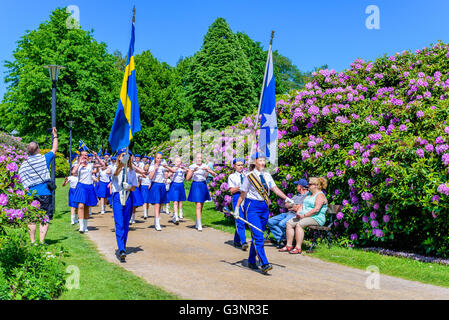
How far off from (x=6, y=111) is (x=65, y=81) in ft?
19.2

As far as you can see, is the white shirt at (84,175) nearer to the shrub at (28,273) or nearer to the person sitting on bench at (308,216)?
the shrub at (28,273)

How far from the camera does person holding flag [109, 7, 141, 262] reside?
827 centimetres

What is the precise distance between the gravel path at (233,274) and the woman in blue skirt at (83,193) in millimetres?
1097

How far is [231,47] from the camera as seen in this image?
42375 millimetres

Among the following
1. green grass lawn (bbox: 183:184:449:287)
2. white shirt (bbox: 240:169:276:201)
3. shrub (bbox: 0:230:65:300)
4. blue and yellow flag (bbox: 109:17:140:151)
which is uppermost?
blue and yellow flag (bbox: 109:17:140:151)

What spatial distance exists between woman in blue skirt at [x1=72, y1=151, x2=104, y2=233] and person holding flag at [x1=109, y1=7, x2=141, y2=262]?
3290 millimetres

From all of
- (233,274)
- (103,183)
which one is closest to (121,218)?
(233,274)

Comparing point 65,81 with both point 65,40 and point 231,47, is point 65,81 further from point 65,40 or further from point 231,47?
point 231,47

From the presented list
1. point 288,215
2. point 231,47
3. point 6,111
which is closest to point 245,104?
point 231,47

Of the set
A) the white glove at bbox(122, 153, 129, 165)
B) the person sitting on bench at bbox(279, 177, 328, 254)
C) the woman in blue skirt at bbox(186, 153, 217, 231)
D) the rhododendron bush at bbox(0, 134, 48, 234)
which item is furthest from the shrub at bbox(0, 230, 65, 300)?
the woman in blue skirt at bbox(186, 153, 217, 231)

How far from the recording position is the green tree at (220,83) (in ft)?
131

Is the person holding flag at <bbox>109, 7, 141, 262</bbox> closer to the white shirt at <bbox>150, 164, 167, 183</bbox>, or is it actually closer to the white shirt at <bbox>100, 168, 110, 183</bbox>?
the white shirt at <bbox>150, 164, 167, 183</bbox>

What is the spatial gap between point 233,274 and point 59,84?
30967mm

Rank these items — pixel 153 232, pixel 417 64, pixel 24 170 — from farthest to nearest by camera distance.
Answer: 1. pixel 417 64
2. pixel 153 232
3. pixel 24 170
